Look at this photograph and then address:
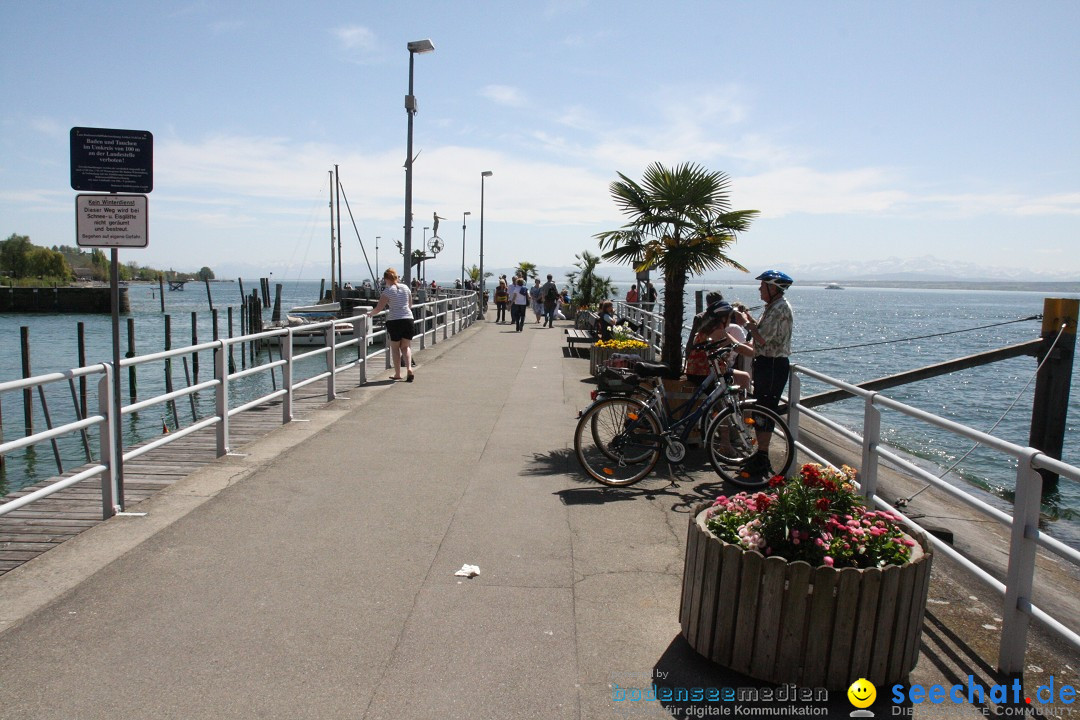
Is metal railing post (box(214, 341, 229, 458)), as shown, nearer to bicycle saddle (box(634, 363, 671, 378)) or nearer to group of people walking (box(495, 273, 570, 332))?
bicycle saddle (box(634, 363, 671, 378))

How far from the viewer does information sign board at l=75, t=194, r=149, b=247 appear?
19.5ft

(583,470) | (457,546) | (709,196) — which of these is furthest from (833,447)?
(457,546)

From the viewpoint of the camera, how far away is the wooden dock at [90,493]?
18.0 ft

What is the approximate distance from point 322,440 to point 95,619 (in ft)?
15.3

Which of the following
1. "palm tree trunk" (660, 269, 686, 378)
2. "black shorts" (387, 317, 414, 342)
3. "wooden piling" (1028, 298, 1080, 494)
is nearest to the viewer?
"palm tree trunk" (660, 269, 686, 378)

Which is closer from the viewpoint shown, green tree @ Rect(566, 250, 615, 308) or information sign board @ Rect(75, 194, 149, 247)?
information sign board @ Rect(75, 194, 149, 247)

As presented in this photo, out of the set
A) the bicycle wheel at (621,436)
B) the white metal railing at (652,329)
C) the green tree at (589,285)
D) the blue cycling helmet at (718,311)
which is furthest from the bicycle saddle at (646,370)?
the green tree at (589,285)

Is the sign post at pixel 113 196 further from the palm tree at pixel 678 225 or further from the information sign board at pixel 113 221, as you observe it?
the palm tree at pixel 678 225

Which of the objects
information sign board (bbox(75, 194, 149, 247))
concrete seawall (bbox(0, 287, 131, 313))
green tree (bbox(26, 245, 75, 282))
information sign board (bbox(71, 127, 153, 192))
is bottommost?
concrete seawall (bbox(0, 287, 131, 313))

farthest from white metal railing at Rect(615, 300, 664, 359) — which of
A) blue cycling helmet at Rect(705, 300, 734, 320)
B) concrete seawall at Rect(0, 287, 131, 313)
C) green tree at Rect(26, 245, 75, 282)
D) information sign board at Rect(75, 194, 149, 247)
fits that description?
green tree at Rect(26, 245, 75, 282)

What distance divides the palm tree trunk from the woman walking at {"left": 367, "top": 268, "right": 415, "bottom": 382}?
5.06m

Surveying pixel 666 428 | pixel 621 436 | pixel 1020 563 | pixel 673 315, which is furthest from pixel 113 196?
pixel 673 315

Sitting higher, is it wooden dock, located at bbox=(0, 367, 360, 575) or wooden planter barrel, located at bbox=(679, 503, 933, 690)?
wooden planter barrel, located at bbox=(679, 503, 933, 690)

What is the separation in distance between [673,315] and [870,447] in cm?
Answer: 463
